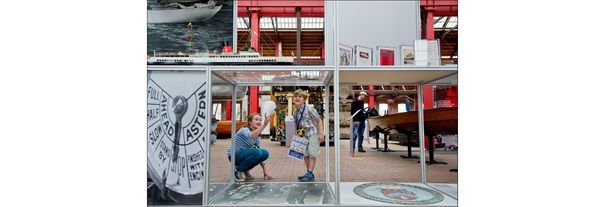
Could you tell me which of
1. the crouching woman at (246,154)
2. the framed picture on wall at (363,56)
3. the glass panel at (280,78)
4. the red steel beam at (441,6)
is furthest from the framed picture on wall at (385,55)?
the red steel beam at (441,6)

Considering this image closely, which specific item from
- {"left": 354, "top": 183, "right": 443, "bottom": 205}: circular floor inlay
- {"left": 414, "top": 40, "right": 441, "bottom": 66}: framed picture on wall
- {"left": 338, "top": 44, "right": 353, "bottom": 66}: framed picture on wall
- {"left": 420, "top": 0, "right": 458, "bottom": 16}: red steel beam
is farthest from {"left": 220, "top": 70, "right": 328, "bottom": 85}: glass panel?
{"left": 420, "top": 0, "right": 458, "bottom": 16}: red steel beam

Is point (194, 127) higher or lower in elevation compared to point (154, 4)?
lower

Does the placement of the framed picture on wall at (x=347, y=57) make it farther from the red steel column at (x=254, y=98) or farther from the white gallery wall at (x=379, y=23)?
the red steel column at (x=254, y=98)

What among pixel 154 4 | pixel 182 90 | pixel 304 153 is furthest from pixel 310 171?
pixel 154 4

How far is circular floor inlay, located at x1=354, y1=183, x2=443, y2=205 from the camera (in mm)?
2930

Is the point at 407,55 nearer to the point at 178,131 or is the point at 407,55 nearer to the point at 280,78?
the point at 280,78

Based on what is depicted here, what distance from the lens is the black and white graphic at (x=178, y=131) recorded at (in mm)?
2805

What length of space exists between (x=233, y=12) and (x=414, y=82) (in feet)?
7.06

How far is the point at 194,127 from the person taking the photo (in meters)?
2.83

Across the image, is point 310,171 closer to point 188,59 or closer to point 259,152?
point 259,152

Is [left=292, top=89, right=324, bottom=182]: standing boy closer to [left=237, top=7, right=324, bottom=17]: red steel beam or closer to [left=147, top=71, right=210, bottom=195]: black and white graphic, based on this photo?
[left=147, top=71, right=210, bottom=195]: black and white graphic

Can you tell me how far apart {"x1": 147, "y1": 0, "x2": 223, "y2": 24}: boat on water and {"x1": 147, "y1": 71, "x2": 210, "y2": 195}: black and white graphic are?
54.4 inches

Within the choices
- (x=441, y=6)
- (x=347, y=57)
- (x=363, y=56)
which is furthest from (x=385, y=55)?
(x=441, y=6)

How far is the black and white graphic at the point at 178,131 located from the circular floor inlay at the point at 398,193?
1484mm
